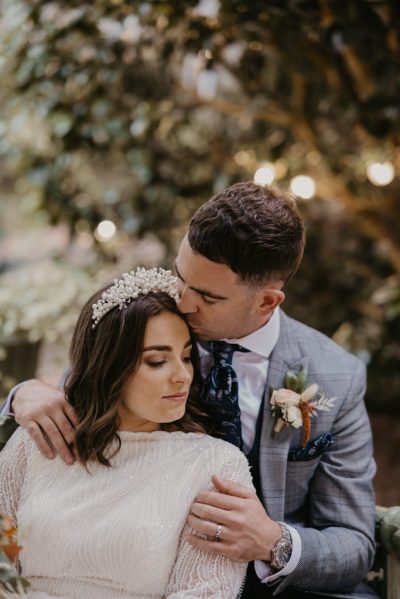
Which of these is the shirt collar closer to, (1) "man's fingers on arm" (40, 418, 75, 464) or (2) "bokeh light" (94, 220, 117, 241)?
(1) "man's fingers on arm" (40, 418, 75, 464)

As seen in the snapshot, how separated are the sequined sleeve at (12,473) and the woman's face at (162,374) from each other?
0.34 metres

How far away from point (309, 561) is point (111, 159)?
3754 millimetres

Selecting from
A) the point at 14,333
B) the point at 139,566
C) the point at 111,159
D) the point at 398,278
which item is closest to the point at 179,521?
the point at 139,566

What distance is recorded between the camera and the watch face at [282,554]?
70.2 inches

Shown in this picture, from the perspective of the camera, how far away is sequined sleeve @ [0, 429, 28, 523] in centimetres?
188

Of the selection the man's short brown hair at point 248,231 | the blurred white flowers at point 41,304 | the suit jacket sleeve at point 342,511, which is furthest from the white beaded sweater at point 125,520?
the blurred white flowers at point 41,304

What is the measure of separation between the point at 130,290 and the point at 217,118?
3.75 m

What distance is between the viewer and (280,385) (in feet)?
6.63

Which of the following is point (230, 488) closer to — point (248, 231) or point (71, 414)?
point (71, 414)

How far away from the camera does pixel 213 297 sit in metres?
1.89

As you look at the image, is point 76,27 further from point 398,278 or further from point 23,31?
point 398,278

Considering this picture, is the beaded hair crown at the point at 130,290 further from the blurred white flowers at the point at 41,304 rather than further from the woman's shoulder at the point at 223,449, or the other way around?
the blurred white flowers at the point at 41,304

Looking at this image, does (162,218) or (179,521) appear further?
(162,218)

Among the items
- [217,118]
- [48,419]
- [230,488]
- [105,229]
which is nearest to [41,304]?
[105,229]
